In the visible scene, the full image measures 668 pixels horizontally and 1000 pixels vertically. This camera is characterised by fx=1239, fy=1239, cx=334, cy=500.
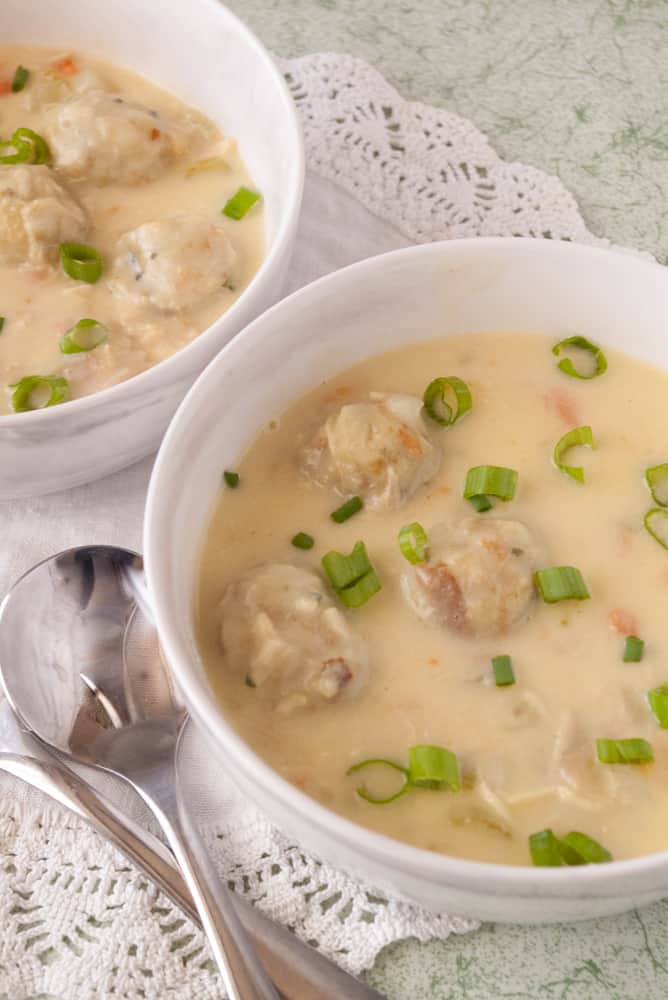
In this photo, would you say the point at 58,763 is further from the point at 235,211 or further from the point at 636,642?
the point at 235,211

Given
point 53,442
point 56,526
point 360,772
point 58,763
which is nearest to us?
point 360,772

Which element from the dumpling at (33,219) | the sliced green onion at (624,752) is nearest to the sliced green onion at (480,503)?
the sliced green onion at (624,752)

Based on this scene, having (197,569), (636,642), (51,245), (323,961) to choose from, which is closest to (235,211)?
(51,245)

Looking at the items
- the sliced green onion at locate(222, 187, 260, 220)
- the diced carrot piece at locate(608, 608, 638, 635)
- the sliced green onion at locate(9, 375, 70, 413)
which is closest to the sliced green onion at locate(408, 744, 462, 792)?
the diced carrot piece at locate(608, 608, 638, 635)

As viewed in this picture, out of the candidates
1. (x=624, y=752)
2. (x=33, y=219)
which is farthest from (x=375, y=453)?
(x=33, y=219)

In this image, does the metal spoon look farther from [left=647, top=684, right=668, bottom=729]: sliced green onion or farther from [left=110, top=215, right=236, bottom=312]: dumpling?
[left=647, top=684, right=668, bottom=729]: sliced green onion

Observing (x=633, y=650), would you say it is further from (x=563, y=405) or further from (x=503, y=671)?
(x=563, y=405)
